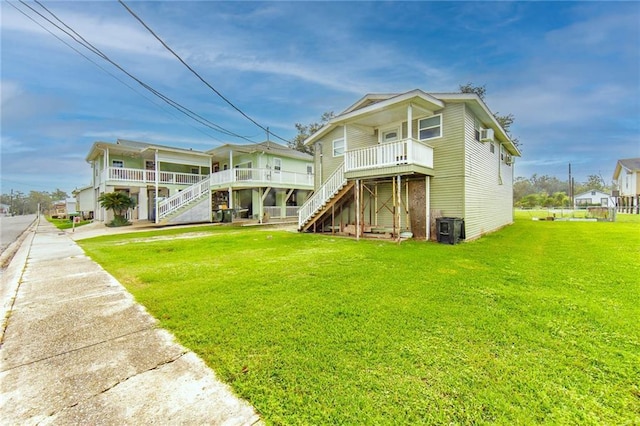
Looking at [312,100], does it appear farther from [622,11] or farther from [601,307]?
[601,307]

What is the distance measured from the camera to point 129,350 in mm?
2775

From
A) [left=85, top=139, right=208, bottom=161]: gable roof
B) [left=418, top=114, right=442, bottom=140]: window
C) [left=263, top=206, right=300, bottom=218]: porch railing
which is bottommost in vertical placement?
[left=263, top=206, right=300, bottom=218]: porch railing

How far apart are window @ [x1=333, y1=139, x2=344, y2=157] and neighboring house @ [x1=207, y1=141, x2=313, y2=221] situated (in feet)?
21.2

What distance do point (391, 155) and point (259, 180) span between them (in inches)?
440

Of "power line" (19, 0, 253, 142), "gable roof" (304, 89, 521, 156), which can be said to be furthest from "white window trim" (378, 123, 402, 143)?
"power line" (19, 0, 253, 142)

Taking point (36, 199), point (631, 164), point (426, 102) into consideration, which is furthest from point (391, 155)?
point (36, 199)

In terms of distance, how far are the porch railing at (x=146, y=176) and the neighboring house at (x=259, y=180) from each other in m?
2.28

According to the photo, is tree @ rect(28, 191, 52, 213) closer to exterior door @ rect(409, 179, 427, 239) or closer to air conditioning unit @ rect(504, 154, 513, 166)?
exterior door @ rect(409, 179, 427, 239)

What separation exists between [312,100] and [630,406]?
27187mm

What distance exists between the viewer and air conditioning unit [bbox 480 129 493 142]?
Answer: 11.4 metres

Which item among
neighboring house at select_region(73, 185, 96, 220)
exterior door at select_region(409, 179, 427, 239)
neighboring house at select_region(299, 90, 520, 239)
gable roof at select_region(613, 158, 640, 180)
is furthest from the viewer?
gable roof at select_region(613, 158, 640, 180)

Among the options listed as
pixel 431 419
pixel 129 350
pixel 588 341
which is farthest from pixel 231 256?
pixel 588 341

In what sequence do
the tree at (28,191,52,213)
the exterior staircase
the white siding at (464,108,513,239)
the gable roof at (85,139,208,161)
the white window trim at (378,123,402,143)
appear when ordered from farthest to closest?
1. the tree at (28,191,52,213)
2. the gable roof at (85,139,208,161)
3. the exterior staircase
4. the white window trim at (378,123,402,143)
5. the white siding at (464,108,513,239)

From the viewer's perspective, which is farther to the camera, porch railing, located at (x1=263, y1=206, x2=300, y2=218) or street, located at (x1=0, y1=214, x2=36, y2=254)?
porch railing, located at (x1=263, y1=206, x2=300, y2=218)
